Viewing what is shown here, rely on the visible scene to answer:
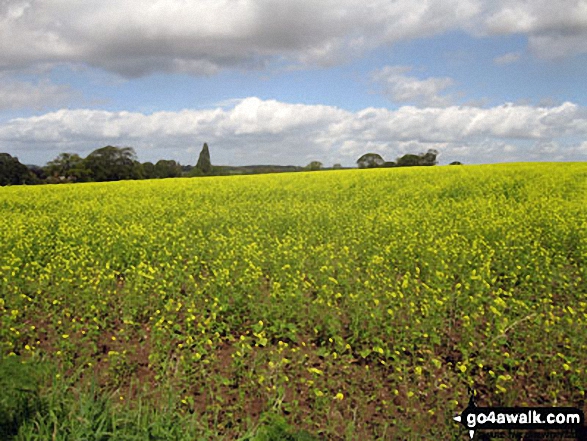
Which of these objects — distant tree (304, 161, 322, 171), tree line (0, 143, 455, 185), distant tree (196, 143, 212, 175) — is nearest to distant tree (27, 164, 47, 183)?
tree line (0, 143, 455, 185)

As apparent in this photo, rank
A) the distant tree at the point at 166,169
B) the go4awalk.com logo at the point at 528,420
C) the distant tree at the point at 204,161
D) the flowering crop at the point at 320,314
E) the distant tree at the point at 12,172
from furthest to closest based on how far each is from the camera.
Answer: the distant tree at the point at 204,161 → the distant tree at the point at 166,169 → the distant tree at the point at 12,172 → the flowering crop at the point at 320,314 → the go4awalk.com logo at the point at 528,420

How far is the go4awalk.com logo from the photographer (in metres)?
4.47

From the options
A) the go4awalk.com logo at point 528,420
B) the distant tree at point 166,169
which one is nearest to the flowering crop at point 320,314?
the go4awalk.com logo at point 528,420

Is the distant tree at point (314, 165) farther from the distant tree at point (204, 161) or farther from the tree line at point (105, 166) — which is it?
the distant tree at point (204, 161)

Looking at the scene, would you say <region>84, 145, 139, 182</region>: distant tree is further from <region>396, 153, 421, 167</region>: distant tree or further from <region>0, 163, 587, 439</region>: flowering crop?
<region>0, 163, 587, 439</region>: flowering crop

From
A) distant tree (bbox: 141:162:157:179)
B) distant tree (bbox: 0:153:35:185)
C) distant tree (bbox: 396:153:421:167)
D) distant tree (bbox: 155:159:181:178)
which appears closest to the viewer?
distant tree (bbox: 0:153:35:185)

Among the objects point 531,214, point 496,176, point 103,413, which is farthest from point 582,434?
point 496,176

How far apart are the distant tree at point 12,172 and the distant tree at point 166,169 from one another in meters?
18.1

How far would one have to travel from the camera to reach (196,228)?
12086 mm

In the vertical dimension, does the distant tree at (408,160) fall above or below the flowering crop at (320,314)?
above

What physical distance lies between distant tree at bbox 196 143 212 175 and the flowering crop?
210ft

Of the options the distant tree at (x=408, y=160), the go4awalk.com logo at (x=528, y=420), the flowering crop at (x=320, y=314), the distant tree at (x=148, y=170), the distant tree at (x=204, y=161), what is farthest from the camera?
the distant tree at (x=204, y=161)

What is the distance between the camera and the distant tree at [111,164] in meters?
56.1

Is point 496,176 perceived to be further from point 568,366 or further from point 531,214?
point 568,366
